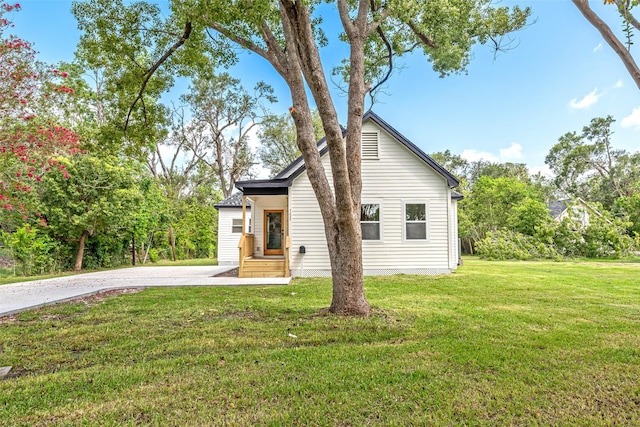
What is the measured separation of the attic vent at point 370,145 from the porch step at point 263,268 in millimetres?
4379

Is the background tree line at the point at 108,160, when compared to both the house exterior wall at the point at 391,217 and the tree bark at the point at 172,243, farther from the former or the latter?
the house exterior wall at the point at 391,217

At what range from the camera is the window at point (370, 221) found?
10406 mm

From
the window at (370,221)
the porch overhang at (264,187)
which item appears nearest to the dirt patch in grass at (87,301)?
the porch overhang at (264,187)

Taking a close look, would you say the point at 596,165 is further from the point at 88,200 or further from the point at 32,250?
the point at 32,250

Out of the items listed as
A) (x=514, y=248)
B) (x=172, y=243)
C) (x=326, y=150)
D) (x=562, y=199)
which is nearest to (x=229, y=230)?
(x=172, y=243)

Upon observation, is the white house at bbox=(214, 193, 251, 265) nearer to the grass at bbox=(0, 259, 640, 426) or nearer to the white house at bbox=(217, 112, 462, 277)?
the white house at bbox=(217, 112, 462, 277)

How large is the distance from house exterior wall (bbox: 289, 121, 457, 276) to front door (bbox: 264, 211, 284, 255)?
272cm

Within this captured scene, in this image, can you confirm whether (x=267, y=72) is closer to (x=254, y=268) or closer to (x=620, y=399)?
(x=254, y=268)

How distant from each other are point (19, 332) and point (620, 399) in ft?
21.4

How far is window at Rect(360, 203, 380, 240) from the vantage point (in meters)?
10.4

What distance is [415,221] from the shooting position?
1046 cm

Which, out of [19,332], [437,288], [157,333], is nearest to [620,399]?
[157,333]

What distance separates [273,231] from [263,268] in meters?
2.88

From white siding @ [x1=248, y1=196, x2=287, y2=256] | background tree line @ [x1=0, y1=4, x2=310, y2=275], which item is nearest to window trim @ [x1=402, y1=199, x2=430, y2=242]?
white siding @ [x1=248, y1=196, x2=287, y2=256]
